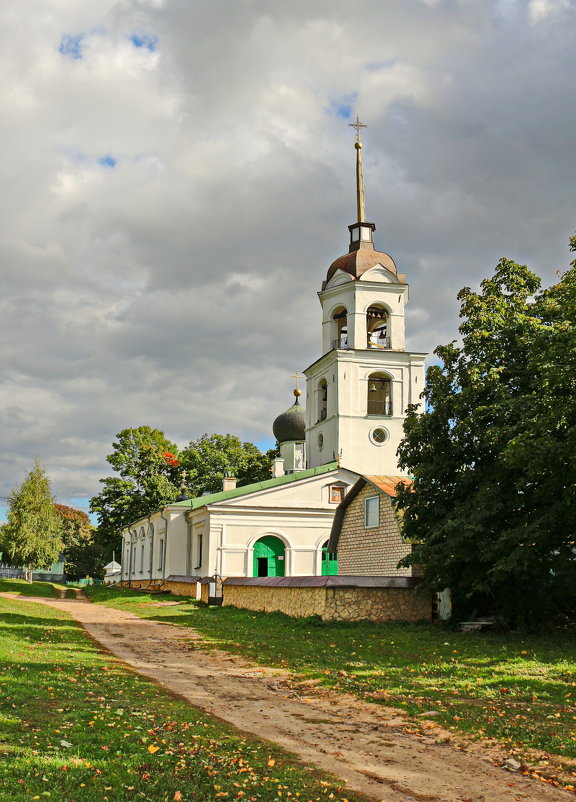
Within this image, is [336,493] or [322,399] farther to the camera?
[322,399]


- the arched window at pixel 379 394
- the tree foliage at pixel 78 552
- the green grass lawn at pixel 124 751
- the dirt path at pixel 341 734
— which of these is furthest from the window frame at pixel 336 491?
the tree foliage at pixel 78 552

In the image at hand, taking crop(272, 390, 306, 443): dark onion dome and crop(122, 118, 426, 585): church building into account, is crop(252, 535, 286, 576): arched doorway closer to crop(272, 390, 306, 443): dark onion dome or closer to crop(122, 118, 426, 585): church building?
crop(122, 118, 426, 585): church building

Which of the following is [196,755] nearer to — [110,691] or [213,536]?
[110,691]

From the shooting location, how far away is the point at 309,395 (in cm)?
4606

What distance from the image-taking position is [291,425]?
54281 millimetres

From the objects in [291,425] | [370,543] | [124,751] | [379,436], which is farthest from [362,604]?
[291,425]

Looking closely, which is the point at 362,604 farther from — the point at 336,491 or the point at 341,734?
the point at 336,491

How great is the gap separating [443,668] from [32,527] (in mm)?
45140

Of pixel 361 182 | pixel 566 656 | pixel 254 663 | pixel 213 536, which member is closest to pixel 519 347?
pixel 566 656

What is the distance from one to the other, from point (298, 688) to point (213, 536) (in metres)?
25.9

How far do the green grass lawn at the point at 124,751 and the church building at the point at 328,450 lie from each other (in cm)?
2646

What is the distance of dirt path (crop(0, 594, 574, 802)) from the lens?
6469mm

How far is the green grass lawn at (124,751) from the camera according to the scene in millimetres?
5867

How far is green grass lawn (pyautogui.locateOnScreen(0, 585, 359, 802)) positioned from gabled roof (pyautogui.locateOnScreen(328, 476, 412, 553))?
13803 mm
